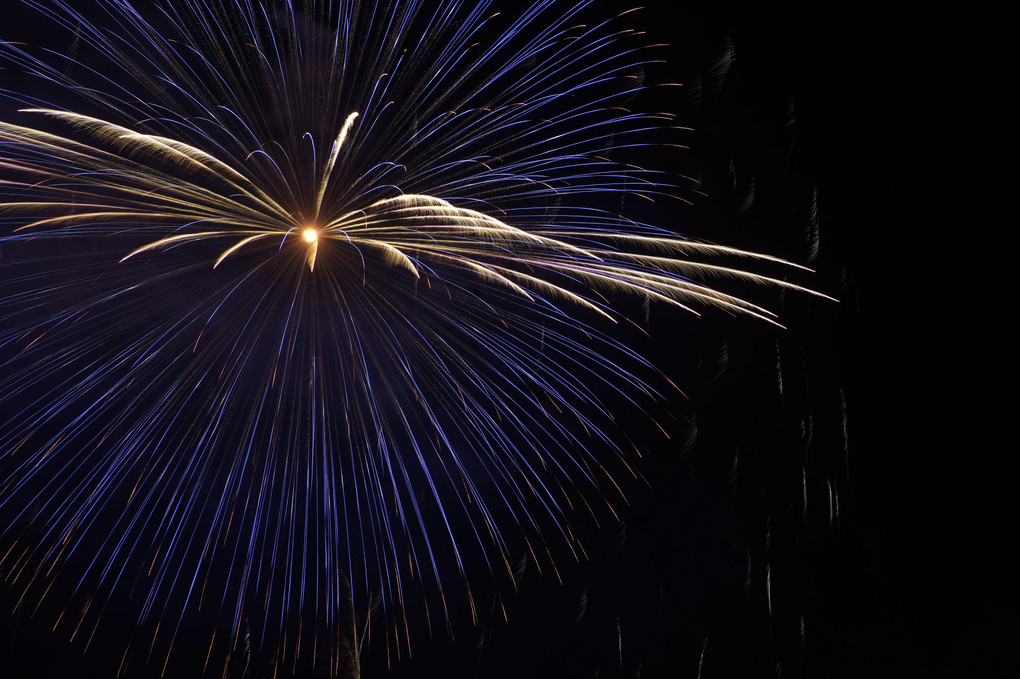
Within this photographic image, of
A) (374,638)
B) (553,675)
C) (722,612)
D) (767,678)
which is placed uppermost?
(722,612)

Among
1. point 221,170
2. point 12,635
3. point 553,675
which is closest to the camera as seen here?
point 221,170

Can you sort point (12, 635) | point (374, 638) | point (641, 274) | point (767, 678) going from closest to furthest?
point (641, 274) < point (12, 635) < point (767, 678) < point (374, 638)

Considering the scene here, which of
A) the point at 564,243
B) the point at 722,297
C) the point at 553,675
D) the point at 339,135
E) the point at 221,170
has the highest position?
the point at 339,135

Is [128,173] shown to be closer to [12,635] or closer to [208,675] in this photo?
[12,635]

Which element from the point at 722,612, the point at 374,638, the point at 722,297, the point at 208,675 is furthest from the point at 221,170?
the point at 374,638

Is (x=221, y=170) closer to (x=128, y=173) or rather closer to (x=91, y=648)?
(x=128, y=173)

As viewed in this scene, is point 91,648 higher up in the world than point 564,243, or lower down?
lower down

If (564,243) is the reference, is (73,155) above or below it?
above

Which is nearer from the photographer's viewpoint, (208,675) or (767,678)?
(767,678)

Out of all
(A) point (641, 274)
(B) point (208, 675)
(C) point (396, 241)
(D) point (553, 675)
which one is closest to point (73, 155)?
(C) point (396, 241)

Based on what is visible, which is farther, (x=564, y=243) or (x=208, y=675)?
(x=208, y=675)
